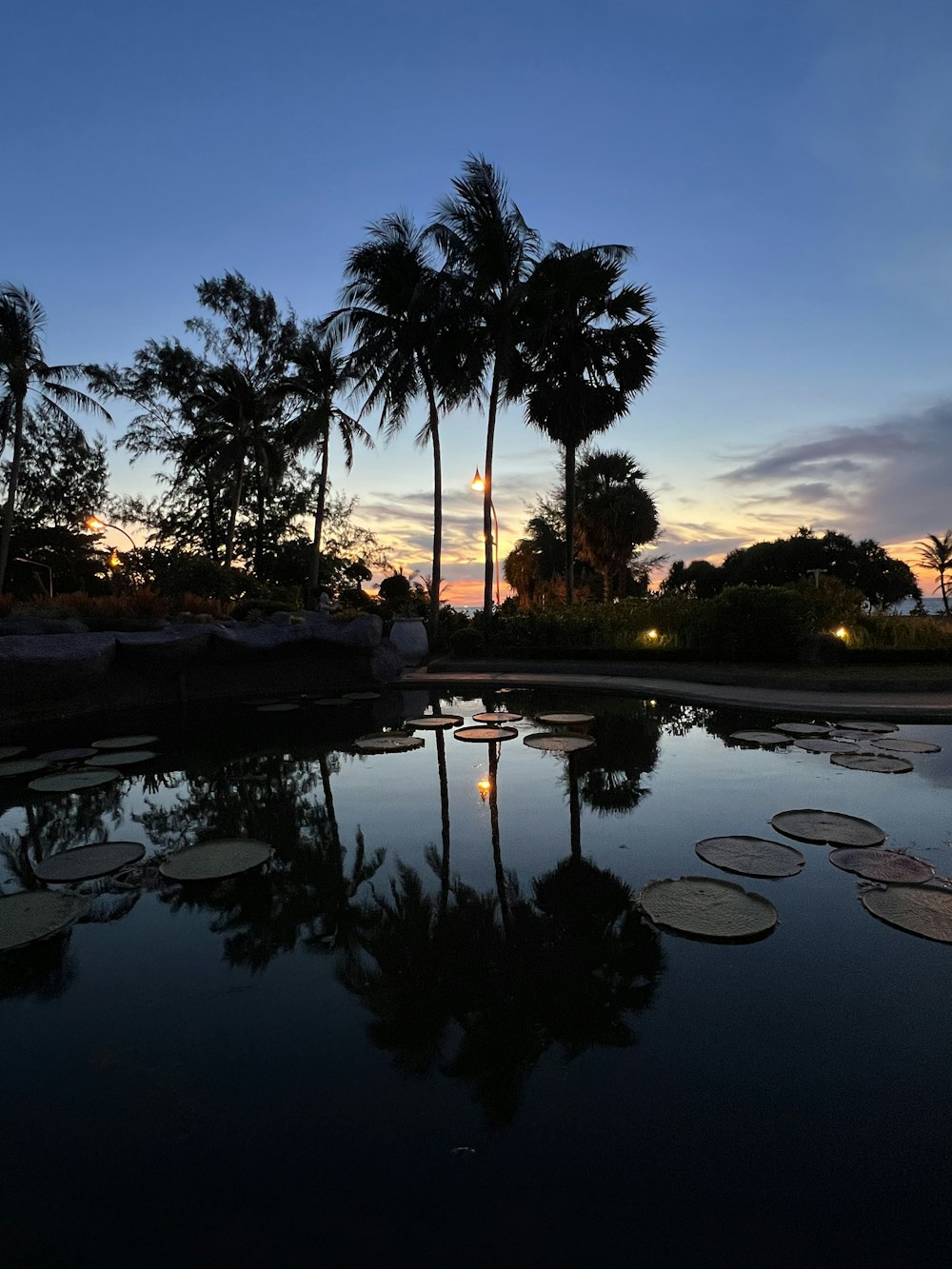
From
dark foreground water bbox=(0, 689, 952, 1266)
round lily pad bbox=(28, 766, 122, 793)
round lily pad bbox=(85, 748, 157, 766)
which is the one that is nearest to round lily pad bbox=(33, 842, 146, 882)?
dark foreground water bbox=(0, 689, 952, 1266)

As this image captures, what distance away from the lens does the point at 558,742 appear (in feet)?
23.5

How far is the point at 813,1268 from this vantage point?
1.53m

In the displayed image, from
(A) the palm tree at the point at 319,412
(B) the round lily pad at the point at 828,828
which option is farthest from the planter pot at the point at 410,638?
(B) the round lily pad at the point at 828,828

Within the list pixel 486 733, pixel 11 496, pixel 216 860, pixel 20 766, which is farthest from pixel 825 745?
pixel 11 496

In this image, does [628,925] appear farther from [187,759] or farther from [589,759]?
[187,759]

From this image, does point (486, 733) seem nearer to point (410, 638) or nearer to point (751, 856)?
point (751, 856)

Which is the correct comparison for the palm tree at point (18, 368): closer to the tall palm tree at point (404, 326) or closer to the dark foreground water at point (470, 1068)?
the tall palm tree at point (404, 326)

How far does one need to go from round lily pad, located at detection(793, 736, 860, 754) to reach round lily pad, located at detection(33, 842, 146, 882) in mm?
6735

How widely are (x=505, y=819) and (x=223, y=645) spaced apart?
26.1ft

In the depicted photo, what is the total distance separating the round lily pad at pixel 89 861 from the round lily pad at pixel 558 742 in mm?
4252

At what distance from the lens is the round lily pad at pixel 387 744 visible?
7254mm

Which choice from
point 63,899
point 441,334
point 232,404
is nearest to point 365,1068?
point 63,899

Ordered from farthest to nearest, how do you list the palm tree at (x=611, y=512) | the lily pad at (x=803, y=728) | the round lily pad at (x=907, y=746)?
1. the palm tree at (x=611, y=512)
2. the lily pad at (x=803, y=728)
3. the round lily pad at (x=907, y=746)

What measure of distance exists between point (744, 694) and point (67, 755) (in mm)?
9827
